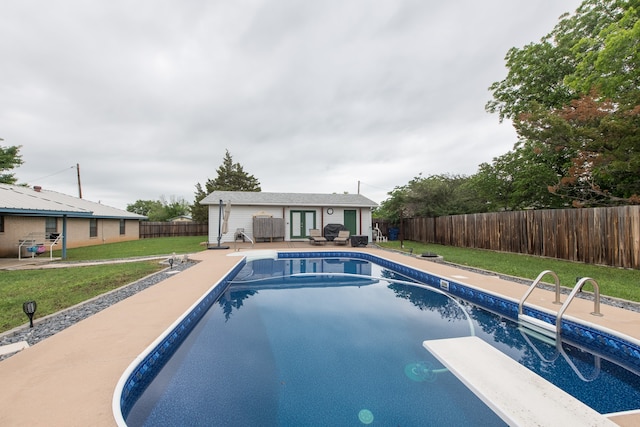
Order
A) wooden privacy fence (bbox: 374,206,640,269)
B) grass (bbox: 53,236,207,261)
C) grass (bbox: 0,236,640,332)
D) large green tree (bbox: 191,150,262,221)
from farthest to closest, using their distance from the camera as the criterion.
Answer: large green tree (bbox: 191,150,262,221)
grass (bbox: 53,236,207,261)
wooden privacy fence (bbox: 374,206,640,269)
grass (bbox: 0,236,640,332)

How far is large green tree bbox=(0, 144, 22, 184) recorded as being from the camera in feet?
57.7

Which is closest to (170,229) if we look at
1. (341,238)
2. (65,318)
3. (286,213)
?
(286,213)

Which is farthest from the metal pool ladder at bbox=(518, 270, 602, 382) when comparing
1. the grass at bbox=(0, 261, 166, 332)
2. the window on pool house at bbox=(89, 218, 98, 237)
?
the window on pool house at bbox=(89, 218, 98, 237)

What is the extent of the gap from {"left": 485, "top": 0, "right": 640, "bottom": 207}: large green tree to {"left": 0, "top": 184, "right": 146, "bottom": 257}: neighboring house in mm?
17488

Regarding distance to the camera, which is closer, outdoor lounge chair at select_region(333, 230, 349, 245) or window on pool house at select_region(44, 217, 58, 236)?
window on pool house at select_region(44, 217, 58, 236)

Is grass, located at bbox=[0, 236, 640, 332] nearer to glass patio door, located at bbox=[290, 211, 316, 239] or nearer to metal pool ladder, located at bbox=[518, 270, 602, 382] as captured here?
metal pool ladder, located at bbox=[518, 270, 602, 382]

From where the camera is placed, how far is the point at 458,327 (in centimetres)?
405

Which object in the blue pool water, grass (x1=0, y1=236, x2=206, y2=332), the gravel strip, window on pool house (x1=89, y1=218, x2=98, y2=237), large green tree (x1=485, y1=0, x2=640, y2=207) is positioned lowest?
the blue pool water

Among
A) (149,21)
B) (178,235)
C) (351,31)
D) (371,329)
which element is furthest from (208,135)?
(371,329)

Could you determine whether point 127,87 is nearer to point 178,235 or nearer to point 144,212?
point 178,235

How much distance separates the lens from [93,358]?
8.41ft

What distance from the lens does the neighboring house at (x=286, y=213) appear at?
1481cm

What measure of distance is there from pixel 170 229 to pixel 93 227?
6.96 metres

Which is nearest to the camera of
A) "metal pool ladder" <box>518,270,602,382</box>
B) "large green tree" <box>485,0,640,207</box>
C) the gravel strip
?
"metal pool ladder" <box>518,270,602,382</box>
